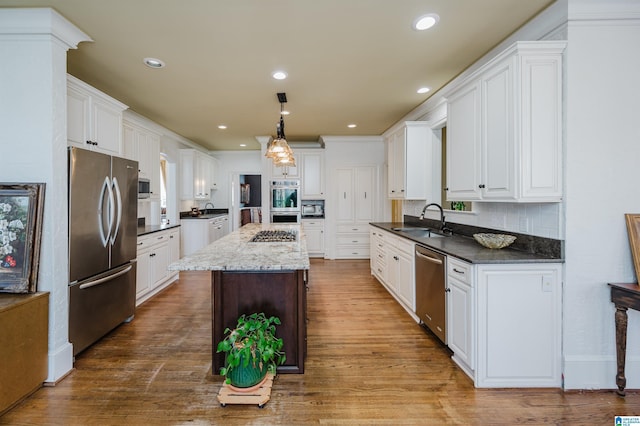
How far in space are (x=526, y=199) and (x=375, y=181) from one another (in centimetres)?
446

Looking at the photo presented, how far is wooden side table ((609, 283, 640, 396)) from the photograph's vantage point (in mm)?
1829

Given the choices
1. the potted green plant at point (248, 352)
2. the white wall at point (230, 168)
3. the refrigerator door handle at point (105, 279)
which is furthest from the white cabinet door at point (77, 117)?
the white wall at point (230, 168)

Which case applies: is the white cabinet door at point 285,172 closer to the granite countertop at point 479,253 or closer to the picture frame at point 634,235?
the granite countertop at point 479,253

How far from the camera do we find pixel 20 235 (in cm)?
206

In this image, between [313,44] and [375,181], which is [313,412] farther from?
[375,181]

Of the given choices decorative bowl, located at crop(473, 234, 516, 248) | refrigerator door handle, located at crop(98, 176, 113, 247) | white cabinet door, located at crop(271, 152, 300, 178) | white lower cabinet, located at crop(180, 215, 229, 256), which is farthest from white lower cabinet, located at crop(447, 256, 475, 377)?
white lower cabinet, located at crop(180, 215, 229, 256)

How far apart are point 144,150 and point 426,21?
13.8ft

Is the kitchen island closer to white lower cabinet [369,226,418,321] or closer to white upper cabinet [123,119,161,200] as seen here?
white lower cabinet [369,226,418,321]

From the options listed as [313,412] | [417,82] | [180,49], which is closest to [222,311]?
[313,412]

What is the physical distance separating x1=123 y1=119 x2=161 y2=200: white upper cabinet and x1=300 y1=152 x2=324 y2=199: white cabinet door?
2.90 m

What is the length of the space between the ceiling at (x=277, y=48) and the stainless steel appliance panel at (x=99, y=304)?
2070mm

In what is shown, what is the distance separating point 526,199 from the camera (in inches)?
80.7

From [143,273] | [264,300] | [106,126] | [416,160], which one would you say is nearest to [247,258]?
[264,300]

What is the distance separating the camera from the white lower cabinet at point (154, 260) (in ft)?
12.0
